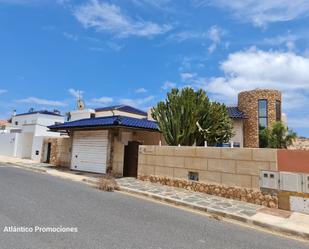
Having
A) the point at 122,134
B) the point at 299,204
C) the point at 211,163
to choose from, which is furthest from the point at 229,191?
the point at 122,134

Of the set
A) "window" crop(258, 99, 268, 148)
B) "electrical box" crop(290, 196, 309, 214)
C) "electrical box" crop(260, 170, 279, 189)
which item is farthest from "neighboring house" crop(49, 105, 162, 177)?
"window" crop(258, 99, 268, 148)

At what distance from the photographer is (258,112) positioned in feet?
85.1

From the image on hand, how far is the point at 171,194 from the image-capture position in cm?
1101

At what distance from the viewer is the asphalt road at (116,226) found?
214 inches

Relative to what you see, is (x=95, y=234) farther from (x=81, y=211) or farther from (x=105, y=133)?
(x=105, y=133)

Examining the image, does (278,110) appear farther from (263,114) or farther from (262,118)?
(262,118)

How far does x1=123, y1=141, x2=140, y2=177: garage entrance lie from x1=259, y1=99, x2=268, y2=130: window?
563 inches

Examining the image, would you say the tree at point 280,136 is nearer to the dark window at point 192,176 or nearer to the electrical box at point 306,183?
the dark window at point 192,176

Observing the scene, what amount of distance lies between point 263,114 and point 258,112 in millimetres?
510

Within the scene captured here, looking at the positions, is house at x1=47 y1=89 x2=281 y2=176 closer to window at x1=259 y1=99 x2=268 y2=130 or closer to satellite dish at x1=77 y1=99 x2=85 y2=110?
window at x1=259 y1=99 x2=268 y2=130

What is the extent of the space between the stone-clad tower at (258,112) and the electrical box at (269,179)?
1658cm

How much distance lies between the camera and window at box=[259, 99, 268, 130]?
25766 millimetres

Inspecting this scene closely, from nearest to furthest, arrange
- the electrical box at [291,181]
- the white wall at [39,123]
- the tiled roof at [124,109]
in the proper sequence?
1. the electrical box at [291,181]
2. the white wall at [39,123]
3. the tiled roof at [124,109]

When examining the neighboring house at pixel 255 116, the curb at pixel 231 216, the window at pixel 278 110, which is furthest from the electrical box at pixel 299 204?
the window at pixel 278 110
